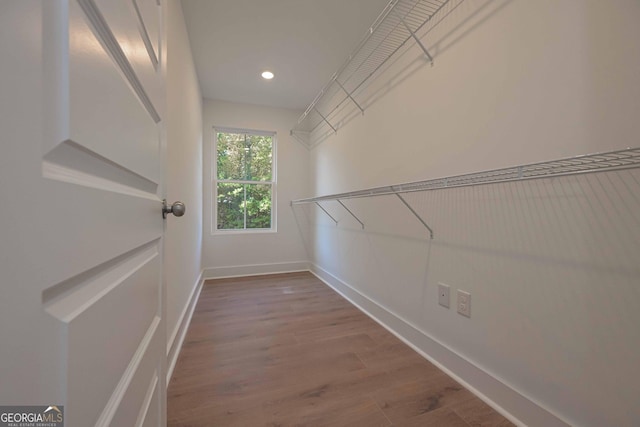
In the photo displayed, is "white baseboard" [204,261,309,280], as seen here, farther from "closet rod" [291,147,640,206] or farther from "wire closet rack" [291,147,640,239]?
"closet rod" [291,147,640,206]

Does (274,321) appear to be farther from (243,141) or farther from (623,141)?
(243,141)

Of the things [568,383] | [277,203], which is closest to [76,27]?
[568,383]

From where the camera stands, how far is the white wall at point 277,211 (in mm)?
3299

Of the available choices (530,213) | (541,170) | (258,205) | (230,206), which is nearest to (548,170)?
(541,170)

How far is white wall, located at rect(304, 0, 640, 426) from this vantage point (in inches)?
32.4

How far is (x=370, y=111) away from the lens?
2160mm

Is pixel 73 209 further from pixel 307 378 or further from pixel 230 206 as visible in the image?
pixel 230 206

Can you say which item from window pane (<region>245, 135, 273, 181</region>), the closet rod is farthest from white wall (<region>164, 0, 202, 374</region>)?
window pane (<region>245, 135, 273, 181</region>)

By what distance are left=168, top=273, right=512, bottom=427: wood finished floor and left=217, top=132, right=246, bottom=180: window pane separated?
1925 millimetres

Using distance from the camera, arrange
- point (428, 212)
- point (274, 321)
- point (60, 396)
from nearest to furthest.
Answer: point (60, 396) < point (428, 212) < point (274, 321)

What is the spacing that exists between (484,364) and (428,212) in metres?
0.82

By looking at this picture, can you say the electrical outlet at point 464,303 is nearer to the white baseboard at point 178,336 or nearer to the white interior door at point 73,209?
the white interior door at point 73,209

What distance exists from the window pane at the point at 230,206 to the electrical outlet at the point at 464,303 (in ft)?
9.47

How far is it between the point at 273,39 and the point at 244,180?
1845mm
